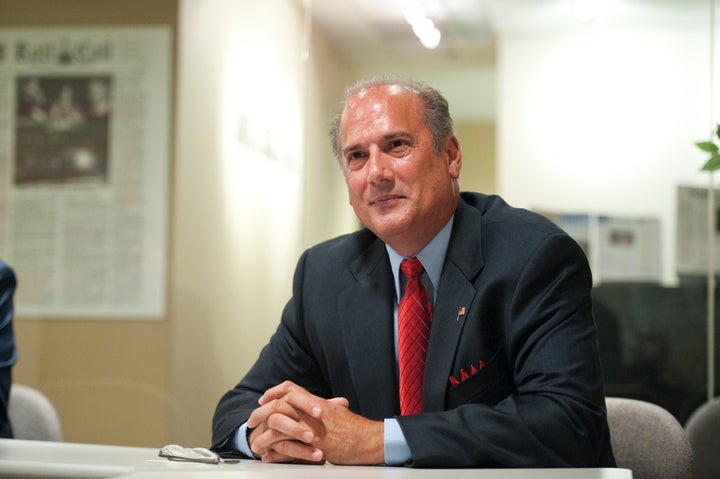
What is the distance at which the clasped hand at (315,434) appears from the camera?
5.03 feet

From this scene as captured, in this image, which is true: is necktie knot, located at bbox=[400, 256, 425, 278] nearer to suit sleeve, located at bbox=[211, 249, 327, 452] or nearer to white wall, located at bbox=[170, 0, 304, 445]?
suit sleeve, located at bbox=[211, 249, 327, 452]

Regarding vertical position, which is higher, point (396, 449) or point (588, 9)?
point (588, 9)

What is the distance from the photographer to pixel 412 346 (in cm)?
184

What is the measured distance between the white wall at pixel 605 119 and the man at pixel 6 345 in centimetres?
194

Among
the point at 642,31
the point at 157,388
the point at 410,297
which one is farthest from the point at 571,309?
the point at 157,388

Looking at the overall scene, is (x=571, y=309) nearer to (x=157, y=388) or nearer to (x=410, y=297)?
(x=410, y=297)

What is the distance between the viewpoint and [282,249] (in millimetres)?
3842

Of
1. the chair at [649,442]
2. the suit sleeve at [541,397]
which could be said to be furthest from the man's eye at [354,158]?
the chair at [649,442]

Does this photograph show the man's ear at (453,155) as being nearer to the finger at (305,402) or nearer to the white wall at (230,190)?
the finger at (305,402)

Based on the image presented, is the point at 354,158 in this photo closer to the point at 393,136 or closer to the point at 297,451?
the point at 393,136

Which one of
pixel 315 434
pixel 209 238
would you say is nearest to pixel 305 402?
pixel 315 434

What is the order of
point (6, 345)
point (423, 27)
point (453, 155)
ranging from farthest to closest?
point (423, 27), point (6, 345), point (453, 155)

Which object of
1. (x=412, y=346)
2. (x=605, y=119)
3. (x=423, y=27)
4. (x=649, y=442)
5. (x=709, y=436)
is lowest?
(x=709, y=436)

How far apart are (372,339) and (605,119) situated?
2136 mm
